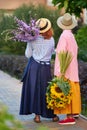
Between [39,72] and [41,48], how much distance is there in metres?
0.36

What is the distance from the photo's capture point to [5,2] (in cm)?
3238

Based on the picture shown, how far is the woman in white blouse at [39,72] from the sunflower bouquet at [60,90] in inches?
7.9

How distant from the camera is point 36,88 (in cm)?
670

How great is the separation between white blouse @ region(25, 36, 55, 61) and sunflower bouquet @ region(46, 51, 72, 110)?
0.23 metres

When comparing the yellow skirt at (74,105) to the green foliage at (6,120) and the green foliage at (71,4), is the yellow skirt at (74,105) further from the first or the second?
the green foliage at (6,120)

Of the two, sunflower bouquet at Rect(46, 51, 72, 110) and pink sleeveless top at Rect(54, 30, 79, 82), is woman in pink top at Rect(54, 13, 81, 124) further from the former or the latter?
sunflower bouquet at Rect(46, 51, 72, 110)

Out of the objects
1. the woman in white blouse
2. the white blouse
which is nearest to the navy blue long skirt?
the woman in white blouse

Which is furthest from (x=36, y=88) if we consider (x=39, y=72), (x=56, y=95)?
(x=56, y=95)

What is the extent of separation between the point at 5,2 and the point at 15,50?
1523 cm

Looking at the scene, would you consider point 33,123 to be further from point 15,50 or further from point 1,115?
point 15,50

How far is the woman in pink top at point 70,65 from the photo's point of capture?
21.4ft

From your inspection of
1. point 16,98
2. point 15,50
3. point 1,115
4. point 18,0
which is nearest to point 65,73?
point 16,98

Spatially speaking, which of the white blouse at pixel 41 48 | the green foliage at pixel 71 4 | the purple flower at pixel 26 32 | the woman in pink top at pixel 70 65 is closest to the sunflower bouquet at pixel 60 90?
the woman in pink top at pixel 70 65

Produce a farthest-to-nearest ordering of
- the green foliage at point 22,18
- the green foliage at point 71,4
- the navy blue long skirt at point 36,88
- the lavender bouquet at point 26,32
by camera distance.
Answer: the green foliage at point 22,18, the green foliage at point 71,4, the navy blue long skirt at point 36,88, the lavender bouquet at point 26,32
